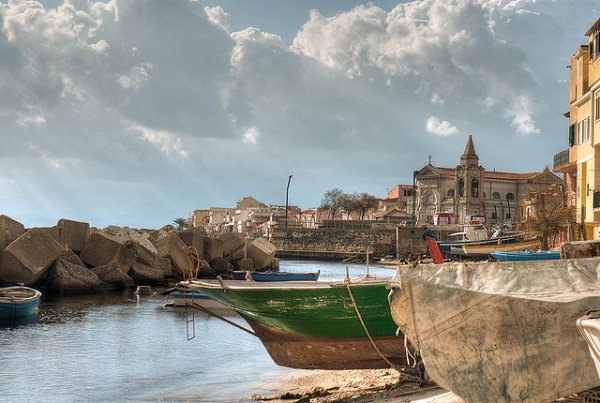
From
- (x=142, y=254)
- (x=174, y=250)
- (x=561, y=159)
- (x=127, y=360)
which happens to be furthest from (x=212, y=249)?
(x=127, y=360)

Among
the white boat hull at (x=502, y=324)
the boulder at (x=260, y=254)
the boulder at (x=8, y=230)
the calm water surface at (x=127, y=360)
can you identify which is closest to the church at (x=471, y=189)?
the boulder at (x=260, y=254)

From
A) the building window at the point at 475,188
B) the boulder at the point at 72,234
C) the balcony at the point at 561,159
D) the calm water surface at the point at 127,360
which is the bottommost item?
the calm water surface at the point at 127,360

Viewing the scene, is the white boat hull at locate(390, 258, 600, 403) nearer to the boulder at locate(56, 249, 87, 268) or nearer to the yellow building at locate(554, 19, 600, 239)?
the yellow building at locate(554, 19, 600, 239)

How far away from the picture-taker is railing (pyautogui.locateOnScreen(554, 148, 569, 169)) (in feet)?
Result: 114

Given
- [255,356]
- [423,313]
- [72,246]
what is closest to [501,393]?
[423,313]

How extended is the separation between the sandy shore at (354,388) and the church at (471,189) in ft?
255

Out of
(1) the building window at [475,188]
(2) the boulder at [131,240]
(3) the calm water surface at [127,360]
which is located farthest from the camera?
(1) the building window at [475,188]

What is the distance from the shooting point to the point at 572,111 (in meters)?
31.1

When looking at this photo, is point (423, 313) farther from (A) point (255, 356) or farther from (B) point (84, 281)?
(B) point (84, 281)

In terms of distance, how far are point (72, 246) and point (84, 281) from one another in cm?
328

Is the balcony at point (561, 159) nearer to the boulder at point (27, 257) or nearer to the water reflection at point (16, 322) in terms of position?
the boulder at point (27, 257)

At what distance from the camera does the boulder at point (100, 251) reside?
32.1 meters

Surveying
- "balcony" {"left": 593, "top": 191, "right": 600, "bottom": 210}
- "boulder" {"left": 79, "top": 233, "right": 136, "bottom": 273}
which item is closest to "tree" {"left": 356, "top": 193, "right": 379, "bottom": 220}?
"boulder" {"left": 79, "top": 233, "right": 136, "bottom": 273}

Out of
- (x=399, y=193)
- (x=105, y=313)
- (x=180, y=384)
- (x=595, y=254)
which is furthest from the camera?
(x=399, y=193)
